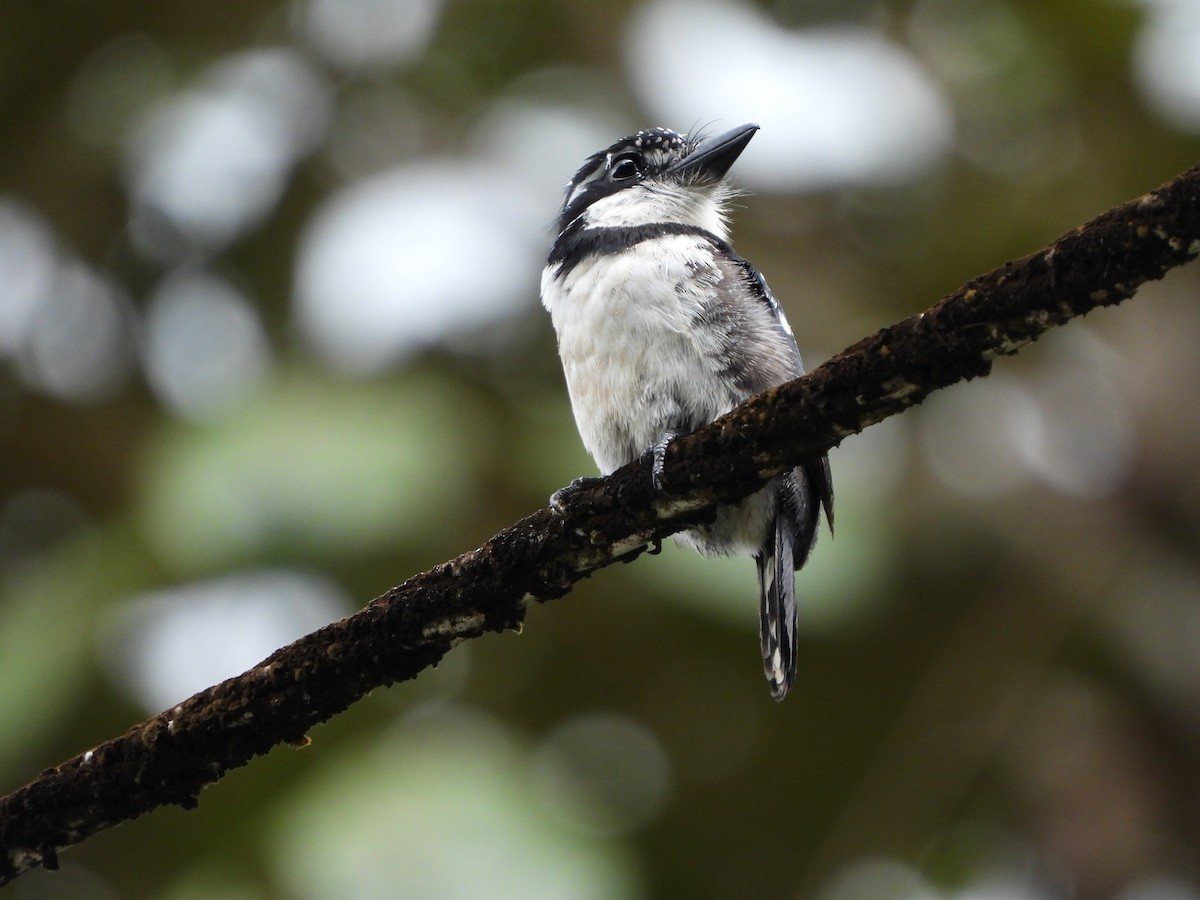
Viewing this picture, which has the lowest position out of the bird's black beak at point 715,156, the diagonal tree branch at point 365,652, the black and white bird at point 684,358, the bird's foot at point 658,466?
the diagonal tree branch at point 365,652

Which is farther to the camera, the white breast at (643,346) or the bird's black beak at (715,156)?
the bird's black beak at (715,156)

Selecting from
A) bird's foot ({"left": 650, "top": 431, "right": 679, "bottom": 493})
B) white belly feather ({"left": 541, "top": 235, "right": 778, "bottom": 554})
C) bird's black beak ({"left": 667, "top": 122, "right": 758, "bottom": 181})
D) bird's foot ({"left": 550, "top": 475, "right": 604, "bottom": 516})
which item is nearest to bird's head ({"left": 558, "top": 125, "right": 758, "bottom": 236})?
bird's black beak ({"left": 667, "top": 122, "right": 758, "bottom": 181})

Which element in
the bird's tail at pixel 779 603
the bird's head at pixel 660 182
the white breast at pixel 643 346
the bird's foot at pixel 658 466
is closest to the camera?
the bird's foot at pixel 658 466

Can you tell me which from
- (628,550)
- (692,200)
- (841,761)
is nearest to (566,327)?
(692,200)

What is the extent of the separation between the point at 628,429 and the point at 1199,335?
440 centimetres

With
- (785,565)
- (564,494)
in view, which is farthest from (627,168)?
(564,494)

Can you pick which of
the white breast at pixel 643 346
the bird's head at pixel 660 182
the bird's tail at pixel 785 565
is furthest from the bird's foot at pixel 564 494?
the bird's head at pixel 660 182

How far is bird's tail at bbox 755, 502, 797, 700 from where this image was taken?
3.34 m

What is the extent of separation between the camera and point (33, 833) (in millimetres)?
2389

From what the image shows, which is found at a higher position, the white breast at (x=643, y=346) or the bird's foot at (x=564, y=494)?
the white breast at (x=643, y=346)

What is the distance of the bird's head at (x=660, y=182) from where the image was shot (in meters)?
4.02

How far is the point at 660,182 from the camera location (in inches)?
164

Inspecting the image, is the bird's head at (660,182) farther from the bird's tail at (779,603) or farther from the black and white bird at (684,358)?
the bird's tail at (779,603)

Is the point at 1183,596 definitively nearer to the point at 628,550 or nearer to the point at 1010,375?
the point at 1010,375
